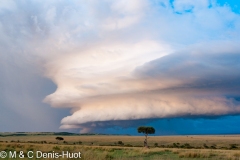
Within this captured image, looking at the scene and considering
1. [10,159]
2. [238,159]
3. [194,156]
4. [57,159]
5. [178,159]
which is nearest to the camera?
[57,159]

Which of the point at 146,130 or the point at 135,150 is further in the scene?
the point at 146,130

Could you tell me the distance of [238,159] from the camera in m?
23.3

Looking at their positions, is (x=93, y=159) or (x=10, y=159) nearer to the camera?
(x=93, y=159)

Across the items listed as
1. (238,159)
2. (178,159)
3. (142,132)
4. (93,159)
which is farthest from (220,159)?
(142,132)

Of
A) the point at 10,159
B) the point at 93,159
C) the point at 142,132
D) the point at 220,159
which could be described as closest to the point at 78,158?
the point at 93,159

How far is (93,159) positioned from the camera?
1769 cm

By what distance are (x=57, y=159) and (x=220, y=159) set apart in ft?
45.4

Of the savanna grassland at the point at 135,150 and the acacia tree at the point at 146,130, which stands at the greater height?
the acacia tree at the point at 146,130

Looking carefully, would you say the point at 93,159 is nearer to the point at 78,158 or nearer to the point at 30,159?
the point at 78,158

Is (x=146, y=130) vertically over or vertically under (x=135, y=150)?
over

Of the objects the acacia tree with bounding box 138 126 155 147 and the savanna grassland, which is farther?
the acacia tree with bounding box 138 126 155 147

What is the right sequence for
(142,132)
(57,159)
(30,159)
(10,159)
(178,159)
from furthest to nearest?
(142,132)
(178,159)
(10,159)
(30,159)
(57,159)

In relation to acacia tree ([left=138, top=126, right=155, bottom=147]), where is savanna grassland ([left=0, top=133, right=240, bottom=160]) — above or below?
below

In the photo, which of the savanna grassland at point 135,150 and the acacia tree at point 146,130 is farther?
the acacia tree at point 146,130
